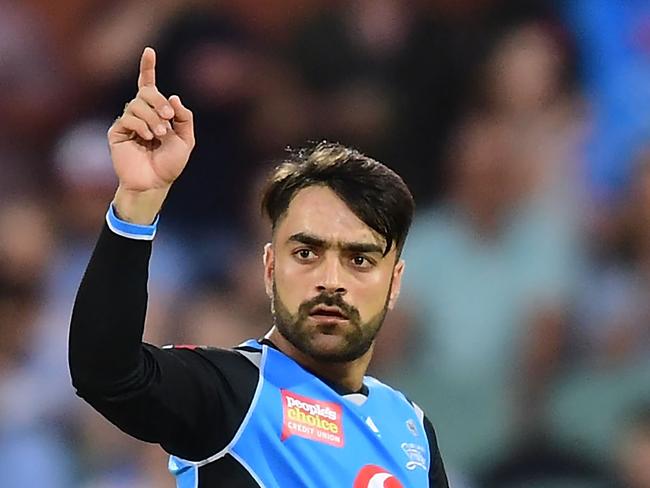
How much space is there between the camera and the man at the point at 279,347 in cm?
196

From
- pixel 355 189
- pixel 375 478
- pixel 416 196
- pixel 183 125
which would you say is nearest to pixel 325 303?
pixel 355 189

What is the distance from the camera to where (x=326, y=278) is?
244 centimetres

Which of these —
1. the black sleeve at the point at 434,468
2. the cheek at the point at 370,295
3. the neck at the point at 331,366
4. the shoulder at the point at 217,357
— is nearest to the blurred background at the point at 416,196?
the black sleeve at the point at 434,468

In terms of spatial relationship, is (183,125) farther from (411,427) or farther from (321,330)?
(411,427)

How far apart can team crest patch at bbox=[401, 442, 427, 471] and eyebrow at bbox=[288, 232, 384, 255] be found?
0.44 meters

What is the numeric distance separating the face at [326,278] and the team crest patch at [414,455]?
0.81 ft

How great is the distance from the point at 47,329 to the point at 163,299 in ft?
1.57

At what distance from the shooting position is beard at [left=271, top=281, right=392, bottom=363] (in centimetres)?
244

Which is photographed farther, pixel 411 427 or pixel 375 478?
pixel 411 427

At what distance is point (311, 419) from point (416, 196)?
256 centimetres

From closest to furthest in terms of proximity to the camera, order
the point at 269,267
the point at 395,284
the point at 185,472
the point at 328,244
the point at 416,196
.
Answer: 1. the point at 185,472
2. the point at 328,244
3. the point at 269,267
4. the point at 395,284
5. the point at 416,196

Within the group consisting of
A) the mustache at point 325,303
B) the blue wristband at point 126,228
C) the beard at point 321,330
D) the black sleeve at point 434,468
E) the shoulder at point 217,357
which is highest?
the blue wristband at point 126,228

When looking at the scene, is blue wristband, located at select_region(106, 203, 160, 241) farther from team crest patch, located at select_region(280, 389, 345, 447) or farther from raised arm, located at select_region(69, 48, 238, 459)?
team crest patch, located at select_region(280, 389, 345, 447)

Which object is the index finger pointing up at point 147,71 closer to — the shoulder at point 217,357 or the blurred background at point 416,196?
the shoulder at point 217,357
